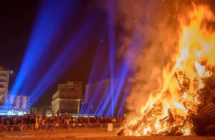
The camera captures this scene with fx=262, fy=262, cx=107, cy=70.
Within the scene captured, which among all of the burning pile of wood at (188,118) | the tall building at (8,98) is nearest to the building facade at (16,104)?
the tall building at (8,98)

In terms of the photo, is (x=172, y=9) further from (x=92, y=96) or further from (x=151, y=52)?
(x=92, y=96)

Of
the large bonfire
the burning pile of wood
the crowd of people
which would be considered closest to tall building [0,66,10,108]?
the crowd of people

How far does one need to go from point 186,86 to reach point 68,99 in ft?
206

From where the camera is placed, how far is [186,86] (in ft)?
56.3

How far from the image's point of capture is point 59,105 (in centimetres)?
7606

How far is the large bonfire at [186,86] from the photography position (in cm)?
1620

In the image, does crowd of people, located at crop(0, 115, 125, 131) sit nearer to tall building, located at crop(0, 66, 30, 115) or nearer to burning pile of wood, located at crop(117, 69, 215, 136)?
burning pile of wood, located at crop(117, 69, 215, 136)

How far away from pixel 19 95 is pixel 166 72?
217 ft

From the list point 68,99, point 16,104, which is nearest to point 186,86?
point 68,99

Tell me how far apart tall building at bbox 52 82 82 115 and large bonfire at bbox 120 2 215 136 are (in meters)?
58.8

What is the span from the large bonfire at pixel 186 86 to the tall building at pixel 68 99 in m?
58.8

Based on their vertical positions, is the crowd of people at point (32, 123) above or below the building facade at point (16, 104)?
below

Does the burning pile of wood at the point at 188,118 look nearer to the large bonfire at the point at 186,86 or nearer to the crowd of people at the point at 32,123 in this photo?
the large bonfire at the point at 186,86

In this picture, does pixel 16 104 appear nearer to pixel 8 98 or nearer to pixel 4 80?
pixel 8 98
